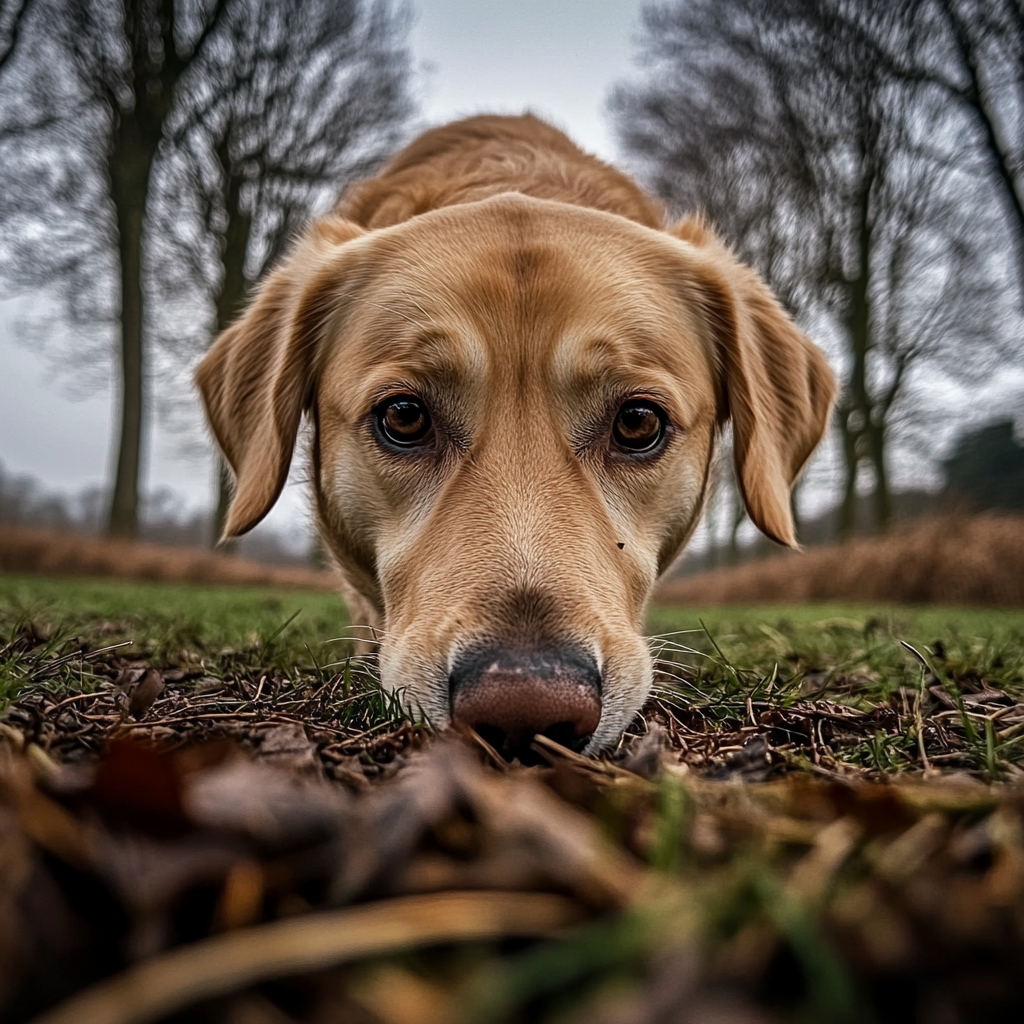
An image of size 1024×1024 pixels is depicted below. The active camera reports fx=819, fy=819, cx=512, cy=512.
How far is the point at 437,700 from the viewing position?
5.45ft

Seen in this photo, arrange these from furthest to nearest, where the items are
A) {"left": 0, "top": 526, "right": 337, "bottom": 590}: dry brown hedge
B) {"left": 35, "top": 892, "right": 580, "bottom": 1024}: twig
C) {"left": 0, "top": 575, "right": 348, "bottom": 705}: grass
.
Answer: {"left": 0, "top": 526, "right": 337, "bottom": 590}: dry brown hedge, {"left": 0, "top": 575, "right": 348, "bottom": 705}: grass, {"left": 35, "top": 892, "right": 580, "bottom": 1024}: twig

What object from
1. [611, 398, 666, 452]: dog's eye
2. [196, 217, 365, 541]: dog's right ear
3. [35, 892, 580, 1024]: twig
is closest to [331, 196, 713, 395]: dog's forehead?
[611, 398, 666, 452]: dog's eye

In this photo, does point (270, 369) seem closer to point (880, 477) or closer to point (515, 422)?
point (515, 422)

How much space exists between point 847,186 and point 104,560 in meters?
14.1

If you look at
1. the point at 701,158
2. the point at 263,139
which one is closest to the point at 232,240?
the point at 263,139

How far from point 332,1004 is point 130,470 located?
1407cm

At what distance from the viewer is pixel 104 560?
11.5 meters

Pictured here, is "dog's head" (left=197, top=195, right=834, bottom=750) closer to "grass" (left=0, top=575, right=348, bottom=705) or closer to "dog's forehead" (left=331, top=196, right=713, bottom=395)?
"dog's forehead" (left=331, top=196, right=713, bottom=395)

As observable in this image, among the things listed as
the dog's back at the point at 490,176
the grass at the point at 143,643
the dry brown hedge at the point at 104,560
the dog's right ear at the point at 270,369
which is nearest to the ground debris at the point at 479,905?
the grass at the point at 143,643

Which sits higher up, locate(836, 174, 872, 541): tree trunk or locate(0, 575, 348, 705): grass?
locate(836, 174, 872, 541): tree trunk

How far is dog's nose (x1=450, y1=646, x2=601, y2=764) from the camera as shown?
4.74 ft

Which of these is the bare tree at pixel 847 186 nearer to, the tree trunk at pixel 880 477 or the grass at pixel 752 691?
the tree trunk at pixel 880 477

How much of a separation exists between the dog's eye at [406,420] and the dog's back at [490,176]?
1221mm

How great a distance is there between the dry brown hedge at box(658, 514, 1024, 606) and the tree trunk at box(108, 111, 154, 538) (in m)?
10.3
